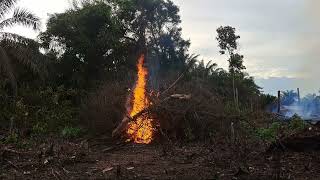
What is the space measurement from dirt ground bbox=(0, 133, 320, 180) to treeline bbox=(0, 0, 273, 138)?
4053mm

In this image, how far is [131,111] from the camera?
16.6m

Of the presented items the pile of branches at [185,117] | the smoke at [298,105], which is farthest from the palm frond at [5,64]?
the smoke at [298,105]

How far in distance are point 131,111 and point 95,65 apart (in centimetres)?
1139

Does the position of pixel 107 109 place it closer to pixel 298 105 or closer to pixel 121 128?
pixel 121 128

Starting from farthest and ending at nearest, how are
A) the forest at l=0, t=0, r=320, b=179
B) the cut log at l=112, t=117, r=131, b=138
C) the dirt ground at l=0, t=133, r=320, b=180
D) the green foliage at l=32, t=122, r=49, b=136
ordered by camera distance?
the green foliage at l=32, t=122, r=49, b=136 < the cut log at l=112, t=117, r=131, b=138 < the forest at l=0, t=0, r=320, b=179 < the dirt ground at l=0, t=133, r=320, b=180

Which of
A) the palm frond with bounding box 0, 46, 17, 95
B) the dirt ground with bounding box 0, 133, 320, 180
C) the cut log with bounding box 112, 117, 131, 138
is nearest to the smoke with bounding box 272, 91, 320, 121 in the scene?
the cut log with bounding box 112, 117, 131, 138

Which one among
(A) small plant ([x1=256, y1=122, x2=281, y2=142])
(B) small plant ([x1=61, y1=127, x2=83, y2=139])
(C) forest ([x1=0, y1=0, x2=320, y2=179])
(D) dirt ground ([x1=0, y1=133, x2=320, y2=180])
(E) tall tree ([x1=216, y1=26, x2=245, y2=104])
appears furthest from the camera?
(E) tall tree ([x1=216, y1=26, x2=245, y2=104])

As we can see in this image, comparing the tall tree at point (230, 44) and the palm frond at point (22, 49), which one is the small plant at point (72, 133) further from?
the tall tree at point (230, 44)

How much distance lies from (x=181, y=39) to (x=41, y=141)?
2061cm

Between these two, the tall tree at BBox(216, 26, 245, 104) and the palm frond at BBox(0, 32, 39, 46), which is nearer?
the palm frond at BBox(0, 32, 39, 46)

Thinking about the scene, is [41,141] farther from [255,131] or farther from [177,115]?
[255,131]

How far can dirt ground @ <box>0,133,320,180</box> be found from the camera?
9312 millimetres

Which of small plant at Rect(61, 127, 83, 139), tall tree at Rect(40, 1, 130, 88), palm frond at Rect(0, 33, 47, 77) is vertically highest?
tall tree at Rect(40, 1, 130, 88)

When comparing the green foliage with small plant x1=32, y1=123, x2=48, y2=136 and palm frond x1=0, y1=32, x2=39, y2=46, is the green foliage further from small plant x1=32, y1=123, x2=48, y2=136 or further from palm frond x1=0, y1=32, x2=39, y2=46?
palm frond x1=0, y1=32, x2=39, y2=46
